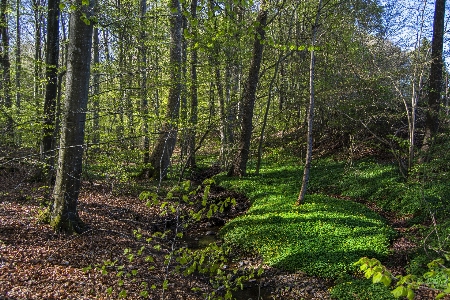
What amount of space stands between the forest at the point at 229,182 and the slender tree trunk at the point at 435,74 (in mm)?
47

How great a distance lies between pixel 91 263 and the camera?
21.3 ft

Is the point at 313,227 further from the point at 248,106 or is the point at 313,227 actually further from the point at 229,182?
the point at 248,106

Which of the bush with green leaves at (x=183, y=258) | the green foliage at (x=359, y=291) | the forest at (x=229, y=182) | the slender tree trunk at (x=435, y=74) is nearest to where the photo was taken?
the bush with green leaves at (x=183, y=258)

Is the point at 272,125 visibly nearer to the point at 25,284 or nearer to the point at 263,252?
the point at 263,252

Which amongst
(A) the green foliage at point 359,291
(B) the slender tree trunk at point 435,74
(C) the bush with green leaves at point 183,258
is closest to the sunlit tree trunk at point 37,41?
(C) the bush with green leaves at point 183,258

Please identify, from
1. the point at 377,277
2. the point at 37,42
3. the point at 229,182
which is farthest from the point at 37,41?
the point at 377,277

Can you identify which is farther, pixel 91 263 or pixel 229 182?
pixel 229 182

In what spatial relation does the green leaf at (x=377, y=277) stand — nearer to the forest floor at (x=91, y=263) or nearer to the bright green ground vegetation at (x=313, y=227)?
the forest floor at (x=91, y=263)

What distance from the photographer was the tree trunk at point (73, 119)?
635 centimetres

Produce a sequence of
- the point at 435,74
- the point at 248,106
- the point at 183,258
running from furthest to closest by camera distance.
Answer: the point at 248,106
the point at 435,74
the point at 183,258

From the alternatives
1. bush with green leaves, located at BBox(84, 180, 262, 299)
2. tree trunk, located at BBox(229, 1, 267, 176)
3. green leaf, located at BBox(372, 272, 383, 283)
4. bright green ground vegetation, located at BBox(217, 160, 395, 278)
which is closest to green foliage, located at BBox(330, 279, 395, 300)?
bright green ground vegetation, located at BBox(217, 160, 395, 278)

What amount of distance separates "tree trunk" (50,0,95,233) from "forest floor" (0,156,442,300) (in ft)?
1.71

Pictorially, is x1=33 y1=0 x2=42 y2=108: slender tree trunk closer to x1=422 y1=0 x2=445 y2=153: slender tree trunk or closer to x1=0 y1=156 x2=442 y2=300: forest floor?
x1=0 y1=156 x2=442 y2=300: forest floor

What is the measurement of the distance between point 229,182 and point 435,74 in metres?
8.32
